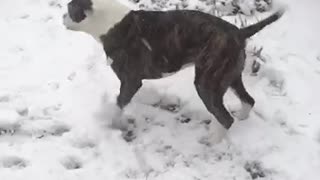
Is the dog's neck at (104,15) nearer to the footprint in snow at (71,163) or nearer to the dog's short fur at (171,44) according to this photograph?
the dog's short fur at (171,44)

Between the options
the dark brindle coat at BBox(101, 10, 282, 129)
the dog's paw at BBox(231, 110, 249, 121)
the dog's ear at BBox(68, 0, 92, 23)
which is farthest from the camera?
the dog's paw at BBox(231, 110, 249, 121)

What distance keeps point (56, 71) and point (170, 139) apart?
1.34 meters

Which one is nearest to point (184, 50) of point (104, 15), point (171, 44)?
point (171, 44)

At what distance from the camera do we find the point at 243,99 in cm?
427

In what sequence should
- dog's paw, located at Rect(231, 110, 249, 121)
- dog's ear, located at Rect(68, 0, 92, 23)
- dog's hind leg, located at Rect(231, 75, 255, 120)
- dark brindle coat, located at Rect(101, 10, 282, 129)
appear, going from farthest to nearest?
dog's paw, located at Rect(231, 110, 249, 121) < dog's hind leg, located at Rect(231, 75, 255, 120) < dog's ear, located at Rect(68, 0, 92, 23) < dark brindle coat, located at Rect(101, 10, 282, 129)

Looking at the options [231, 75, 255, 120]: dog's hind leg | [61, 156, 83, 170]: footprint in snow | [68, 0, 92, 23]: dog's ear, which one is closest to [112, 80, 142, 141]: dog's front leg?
[61, 156, 83, 170]: footprint in snow

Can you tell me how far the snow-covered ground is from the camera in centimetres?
395

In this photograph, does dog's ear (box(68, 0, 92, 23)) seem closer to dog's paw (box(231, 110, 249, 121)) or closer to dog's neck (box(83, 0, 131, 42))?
dog's neck (box(83, 0, 131, 42))

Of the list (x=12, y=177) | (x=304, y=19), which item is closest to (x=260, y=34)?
(x=304, y=19)

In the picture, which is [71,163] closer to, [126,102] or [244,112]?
[126,102]

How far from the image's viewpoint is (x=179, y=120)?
4.41m

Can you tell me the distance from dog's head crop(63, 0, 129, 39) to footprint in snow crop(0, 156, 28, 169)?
3.40ft

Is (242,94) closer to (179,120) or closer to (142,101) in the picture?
(179,120)

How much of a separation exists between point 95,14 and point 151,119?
95 cm
